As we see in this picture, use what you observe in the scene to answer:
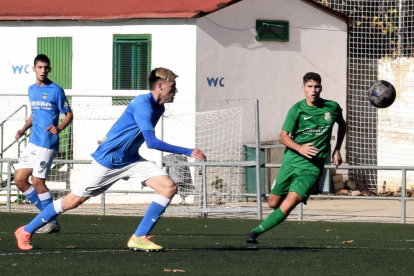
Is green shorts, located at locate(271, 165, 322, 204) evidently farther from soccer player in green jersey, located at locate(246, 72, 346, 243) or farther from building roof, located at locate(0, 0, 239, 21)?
building roof, located at locate(0, 0, 239, 21)

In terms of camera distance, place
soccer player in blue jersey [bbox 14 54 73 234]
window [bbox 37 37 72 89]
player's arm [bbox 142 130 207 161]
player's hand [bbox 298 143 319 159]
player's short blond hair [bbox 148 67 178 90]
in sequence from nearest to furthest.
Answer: player's arm [bbox 142 130 207 161]
player's short blond hair [bbox 148 67 178 90]
player's hand [bbox 298 143 319 159]
soccer player in blue jersey [bbox 14 54 73 234]
window [bbox 37 37 72 89]

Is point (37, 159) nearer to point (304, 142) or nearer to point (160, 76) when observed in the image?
point (160, 76)

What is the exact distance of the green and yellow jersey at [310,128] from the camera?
9.61 metres

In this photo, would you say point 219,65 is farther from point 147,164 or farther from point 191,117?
point 147,164

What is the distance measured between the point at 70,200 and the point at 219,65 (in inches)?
474

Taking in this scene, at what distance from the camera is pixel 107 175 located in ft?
28.6

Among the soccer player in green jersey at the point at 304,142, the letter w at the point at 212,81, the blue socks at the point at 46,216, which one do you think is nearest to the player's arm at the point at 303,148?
the soccer player in green jersey at the point at 304,142

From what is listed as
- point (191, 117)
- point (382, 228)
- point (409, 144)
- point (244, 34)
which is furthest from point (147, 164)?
point (409, 144)

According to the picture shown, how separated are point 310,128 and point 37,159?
348cm

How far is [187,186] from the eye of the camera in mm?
17062

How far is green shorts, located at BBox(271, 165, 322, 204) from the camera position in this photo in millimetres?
9531

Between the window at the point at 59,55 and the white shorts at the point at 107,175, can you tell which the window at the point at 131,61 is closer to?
the window at the point at 59,55

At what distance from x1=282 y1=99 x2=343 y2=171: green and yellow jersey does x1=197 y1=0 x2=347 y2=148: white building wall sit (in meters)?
10.5

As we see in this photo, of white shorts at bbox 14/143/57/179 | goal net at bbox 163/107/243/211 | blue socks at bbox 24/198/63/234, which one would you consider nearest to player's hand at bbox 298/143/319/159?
blue socks at bbox 24/198/63/234
